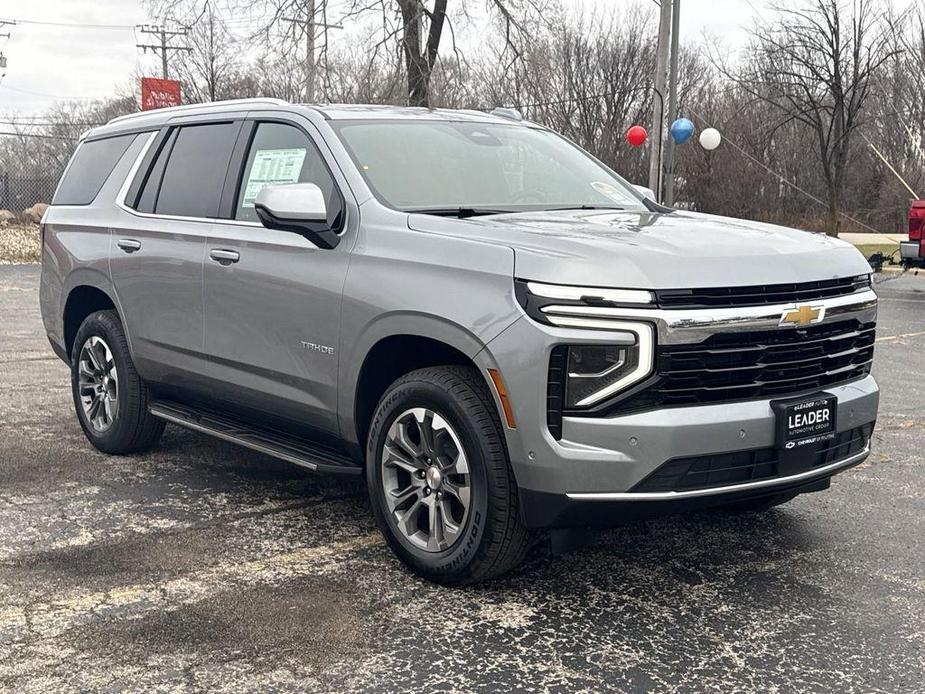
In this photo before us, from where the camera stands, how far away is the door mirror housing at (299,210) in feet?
14.5

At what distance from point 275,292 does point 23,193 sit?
31057 millimetres

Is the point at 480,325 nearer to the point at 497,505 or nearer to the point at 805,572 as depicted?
the point at 497,505

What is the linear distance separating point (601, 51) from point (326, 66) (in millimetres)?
24990

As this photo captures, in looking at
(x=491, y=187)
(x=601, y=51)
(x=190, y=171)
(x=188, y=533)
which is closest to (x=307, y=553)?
(x=188, y=533)

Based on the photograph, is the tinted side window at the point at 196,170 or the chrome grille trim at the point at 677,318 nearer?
the chrome grille trim at the point at 677,318

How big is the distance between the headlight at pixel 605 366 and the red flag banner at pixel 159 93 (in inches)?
1295

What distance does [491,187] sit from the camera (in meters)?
4.96

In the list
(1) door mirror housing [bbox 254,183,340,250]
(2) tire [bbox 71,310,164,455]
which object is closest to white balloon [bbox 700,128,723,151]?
(2) tire [bbox 71,310,164,455]

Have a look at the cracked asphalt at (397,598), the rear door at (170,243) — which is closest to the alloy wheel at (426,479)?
the cracked asphalt at (397,598)

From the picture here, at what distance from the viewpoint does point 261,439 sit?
4980 mm

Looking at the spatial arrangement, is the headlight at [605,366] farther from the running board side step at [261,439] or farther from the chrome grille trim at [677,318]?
the running board side step at [261,439]

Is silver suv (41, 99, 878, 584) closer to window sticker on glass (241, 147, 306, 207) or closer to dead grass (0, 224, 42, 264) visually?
window sticker on glass (241, 147, 306, 207)

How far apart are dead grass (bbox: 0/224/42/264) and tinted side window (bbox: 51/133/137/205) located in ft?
50.3

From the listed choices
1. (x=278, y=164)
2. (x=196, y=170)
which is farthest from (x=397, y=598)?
(x=196, y=170)
